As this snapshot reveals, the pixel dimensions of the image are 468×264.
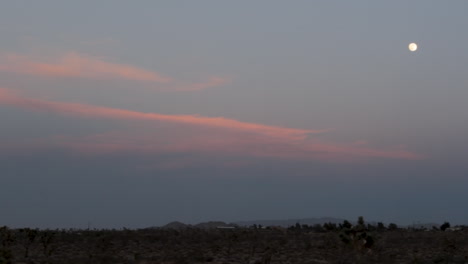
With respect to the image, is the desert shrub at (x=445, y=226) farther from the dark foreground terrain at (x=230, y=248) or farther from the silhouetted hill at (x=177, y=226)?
the silhouetted hill at (x=177, y=226)

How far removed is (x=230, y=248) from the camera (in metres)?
47.2

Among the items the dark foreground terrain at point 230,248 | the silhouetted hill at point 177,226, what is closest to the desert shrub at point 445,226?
the dark foreground terrain at point 230,248

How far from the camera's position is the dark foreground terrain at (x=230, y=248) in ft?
125

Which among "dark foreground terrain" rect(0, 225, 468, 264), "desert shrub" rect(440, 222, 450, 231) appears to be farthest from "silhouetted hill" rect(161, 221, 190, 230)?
Answer: "desert shrub" rect(440, 222, 450, 231)

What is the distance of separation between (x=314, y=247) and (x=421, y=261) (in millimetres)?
11514

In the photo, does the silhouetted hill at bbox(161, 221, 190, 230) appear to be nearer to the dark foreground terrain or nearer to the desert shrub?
the dark foreground terrain

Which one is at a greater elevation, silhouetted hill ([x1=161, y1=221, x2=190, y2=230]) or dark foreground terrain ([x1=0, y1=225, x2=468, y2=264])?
silhouetted hill ([x1=161, y1=221, x2=190, y2=230])

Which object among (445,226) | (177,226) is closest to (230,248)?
(445,226)

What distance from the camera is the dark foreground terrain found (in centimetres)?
3822

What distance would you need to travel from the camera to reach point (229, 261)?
38.2 metres

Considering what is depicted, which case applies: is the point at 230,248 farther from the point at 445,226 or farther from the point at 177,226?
the point at 177,226

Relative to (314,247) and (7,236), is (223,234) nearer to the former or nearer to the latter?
(314,247)

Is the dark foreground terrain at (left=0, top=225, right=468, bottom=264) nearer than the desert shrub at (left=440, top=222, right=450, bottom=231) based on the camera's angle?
Yes

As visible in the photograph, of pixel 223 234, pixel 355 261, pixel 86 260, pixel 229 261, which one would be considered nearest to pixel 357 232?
pixel 355 261
